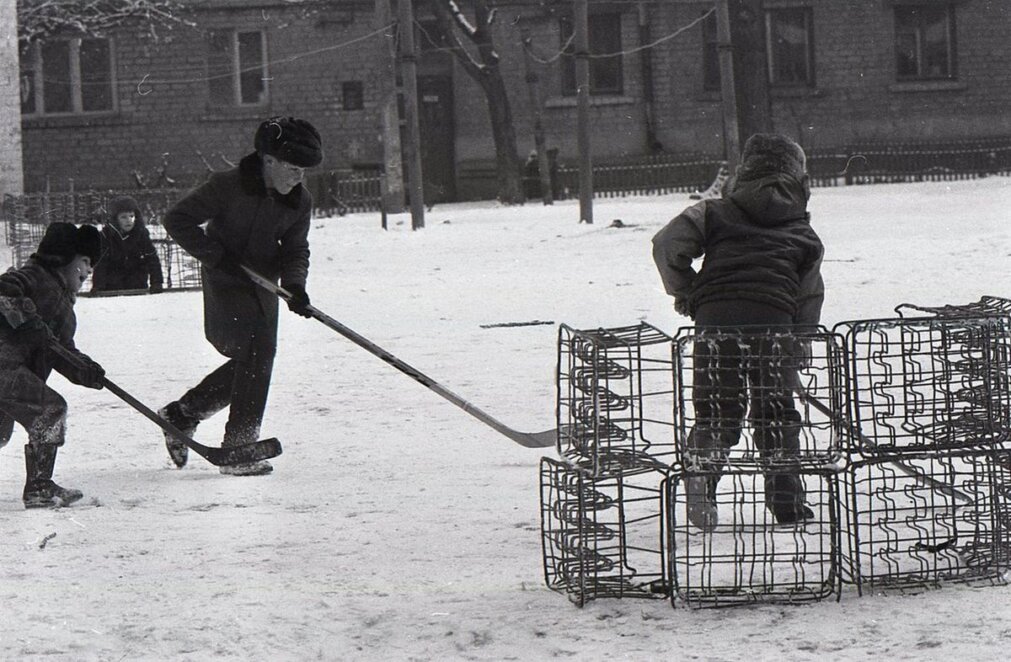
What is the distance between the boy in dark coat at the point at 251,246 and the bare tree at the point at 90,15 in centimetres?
2691

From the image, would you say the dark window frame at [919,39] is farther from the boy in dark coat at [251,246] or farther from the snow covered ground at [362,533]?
the boy in dark coat at [251,246]

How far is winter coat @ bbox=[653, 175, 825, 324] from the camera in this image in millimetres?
5664

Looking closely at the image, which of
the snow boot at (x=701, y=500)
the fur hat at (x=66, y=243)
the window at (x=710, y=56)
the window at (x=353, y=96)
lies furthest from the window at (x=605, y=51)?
the snow boot at (x=701, y=500)

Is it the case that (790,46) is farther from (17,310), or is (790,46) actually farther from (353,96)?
(17,310)

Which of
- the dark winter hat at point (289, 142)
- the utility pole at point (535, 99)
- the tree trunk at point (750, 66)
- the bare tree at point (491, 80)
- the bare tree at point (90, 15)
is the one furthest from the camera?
the bare tree at point (90, 15)

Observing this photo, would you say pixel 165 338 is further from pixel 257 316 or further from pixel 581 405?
pixel 581 405

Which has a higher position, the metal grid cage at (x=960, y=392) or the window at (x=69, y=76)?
the window at (x=69, y=76)

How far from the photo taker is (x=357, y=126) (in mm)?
33156

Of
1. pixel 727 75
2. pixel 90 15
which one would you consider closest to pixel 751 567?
pixel 727 75

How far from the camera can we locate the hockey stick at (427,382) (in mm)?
6656

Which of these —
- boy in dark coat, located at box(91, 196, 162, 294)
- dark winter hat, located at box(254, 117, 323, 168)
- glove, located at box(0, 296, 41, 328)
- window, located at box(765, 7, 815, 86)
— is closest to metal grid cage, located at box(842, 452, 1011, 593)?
dark winter hat, located at box(254, 117, 323, 168)

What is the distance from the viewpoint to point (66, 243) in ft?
21.5

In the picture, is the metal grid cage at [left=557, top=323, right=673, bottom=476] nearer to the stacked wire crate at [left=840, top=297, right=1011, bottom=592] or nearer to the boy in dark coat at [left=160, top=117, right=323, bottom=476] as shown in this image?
the stacked wire crate at [left=840, top=297, right=1011, bottom=592]

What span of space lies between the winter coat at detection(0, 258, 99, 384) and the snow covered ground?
0.56 m
